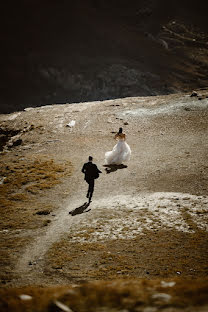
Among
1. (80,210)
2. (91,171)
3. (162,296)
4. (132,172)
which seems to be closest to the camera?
(162,296)

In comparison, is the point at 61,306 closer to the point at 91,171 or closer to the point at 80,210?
the point at 80,210

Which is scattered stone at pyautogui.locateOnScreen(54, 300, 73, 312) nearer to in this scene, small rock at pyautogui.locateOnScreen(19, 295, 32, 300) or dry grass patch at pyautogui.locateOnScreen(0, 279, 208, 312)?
dry grass patch at pyautogui.locateOnScreen(0, 279, 208, 312)

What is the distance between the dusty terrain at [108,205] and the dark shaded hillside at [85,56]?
4561 centimetres

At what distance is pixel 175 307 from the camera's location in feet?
8.17

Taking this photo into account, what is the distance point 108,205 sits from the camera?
1169 cm

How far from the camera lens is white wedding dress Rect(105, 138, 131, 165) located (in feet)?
55.8

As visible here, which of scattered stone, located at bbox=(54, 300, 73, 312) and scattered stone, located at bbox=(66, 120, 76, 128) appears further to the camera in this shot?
scattered stone, located at bbox=(66, 120, 76, 128)

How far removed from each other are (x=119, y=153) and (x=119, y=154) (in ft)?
0.26

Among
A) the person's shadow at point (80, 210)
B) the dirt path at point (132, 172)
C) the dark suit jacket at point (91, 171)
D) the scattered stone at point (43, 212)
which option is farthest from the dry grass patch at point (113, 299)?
the dark suit jacket at point (91, 171)

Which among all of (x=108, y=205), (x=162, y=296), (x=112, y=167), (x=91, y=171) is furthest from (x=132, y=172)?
(x=162, y=296)

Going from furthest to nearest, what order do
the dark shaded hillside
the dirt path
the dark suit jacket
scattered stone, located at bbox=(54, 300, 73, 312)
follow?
the dark shaded hillside
the dark suit jacket
the dirt path
scattered stone, located at bbox=(54, 300, 73, 312)

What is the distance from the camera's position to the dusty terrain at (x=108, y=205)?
7.30 meters

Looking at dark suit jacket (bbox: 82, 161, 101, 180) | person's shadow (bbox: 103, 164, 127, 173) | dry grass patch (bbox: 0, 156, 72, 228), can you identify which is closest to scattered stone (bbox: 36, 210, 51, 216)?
dry grass patch (bbox: 0, 156, 72, 228)

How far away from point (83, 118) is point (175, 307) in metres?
27.1
